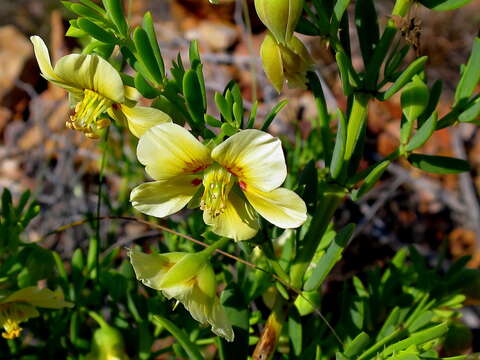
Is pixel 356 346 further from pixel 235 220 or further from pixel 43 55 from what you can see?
pixel 43 55

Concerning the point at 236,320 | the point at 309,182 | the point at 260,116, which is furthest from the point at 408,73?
the point at 260,116

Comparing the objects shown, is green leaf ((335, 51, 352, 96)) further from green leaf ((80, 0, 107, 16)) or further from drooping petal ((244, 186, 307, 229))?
green leaf ((80, 0, 107, 16))

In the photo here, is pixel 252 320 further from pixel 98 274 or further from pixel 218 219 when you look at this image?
pixel 218 219

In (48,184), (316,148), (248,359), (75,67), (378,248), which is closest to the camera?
(75,67)

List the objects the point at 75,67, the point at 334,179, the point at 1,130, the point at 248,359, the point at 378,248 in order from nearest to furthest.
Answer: the point at 75,67
the point at 334,179
the point at 248,359
the point at 378,248
the point at 1,130

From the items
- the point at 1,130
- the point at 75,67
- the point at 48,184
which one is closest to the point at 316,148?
the point at 75,67

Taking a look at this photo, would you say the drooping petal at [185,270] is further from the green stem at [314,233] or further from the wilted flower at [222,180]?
the green stem at [314,233]

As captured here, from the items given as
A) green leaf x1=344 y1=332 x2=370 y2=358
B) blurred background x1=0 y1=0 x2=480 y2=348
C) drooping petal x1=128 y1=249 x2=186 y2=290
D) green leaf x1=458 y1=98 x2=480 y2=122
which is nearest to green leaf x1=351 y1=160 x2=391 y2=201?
green leaf x1=458 y1=98 x2=480 y2=122
